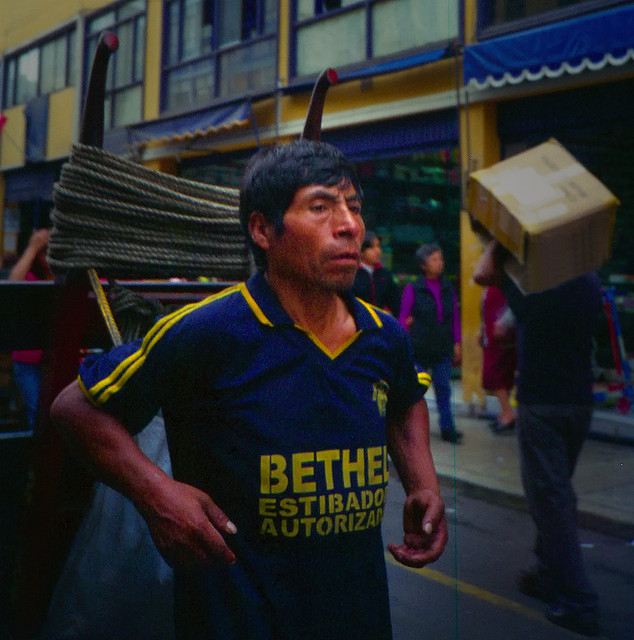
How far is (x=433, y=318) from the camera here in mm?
7520

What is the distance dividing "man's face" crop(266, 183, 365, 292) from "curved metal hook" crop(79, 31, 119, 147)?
94 centimetres

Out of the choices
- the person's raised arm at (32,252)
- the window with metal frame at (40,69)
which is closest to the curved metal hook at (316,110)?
the person's raised arm at (32,252)

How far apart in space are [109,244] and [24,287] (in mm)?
394

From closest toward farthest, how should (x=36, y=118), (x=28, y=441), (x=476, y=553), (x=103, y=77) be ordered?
(x=103, y=77) → (x=28, y=441) → (x=476, y=553) → (x=36, y=118)

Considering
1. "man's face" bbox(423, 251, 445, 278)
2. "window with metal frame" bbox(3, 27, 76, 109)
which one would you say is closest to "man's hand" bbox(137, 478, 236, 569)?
"man's face" bbox(423, 251, 445, 278)

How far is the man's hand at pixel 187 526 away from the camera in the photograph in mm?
1396

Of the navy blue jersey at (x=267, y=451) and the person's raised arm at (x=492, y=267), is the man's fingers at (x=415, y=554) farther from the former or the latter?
the person's raised arm at (x=492, y=267)

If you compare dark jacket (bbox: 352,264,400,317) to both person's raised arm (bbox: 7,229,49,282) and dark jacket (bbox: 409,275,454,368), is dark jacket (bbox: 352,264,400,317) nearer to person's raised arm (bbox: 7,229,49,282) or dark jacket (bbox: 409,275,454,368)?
dark jacket (bbox: 409,275,454,368)

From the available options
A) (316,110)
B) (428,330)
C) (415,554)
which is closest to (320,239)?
(415,554)

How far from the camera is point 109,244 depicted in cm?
231

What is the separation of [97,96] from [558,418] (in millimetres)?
2552

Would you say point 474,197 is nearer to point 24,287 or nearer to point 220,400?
point 24,287

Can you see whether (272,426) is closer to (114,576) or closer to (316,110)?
(114,576)

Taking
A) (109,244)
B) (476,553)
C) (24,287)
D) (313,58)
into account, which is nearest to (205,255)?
(109,244)
